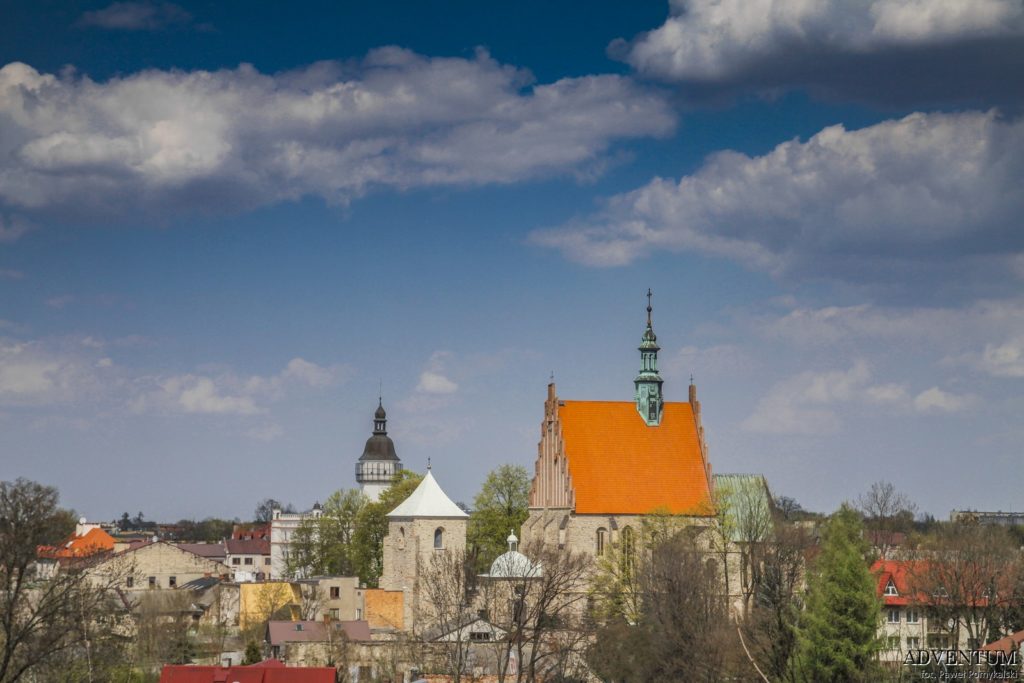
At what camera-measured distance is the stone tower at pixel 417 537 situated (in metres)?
83.1

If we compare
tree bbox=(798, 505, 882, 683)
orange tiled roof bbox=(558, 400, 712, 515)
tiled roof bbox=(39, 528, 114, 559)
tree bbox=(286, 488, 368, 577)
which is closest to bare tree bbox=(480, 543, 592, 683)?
orange tiled roof bbox=(558, 400, 712, 515)

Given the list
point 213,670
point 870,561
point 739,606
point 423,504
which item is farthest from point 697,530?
point 213,670

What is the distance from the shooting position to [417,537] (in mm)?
83375

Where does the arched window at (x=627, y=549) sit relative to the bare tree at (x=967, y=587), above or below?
above

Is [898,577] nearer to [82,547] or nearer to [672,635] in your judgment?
[672,635]

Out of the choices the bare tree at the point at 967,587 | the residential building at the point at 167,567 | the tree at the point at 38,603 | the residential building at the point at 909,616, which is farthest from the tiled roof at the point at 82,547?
the bare tree at the point at 967,587

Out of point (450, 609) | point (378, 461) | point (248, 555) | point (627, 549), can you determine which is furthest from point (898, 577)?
point (248, 555)

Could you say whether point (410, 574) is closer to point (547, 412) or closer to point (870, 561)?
point (547, 412)

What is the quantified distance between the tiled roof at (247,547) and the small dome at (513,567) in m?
81.1

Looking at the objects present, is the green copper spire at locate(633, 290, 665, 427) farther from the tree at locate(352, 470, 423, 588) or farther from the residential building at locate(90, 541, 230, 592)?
the residential building at locate(90, 541, 230, 592)

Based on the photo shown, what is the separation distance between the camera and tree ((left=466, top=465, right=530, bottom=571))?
311 ft

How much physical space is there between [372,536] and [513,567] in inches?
1256

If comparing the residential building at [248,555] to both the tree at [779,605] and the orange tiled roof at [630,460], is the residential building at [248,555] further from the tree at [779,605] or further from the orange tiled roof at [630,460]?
the tree at [779,605]

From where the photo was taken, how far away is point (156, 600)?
8862 centimetres
